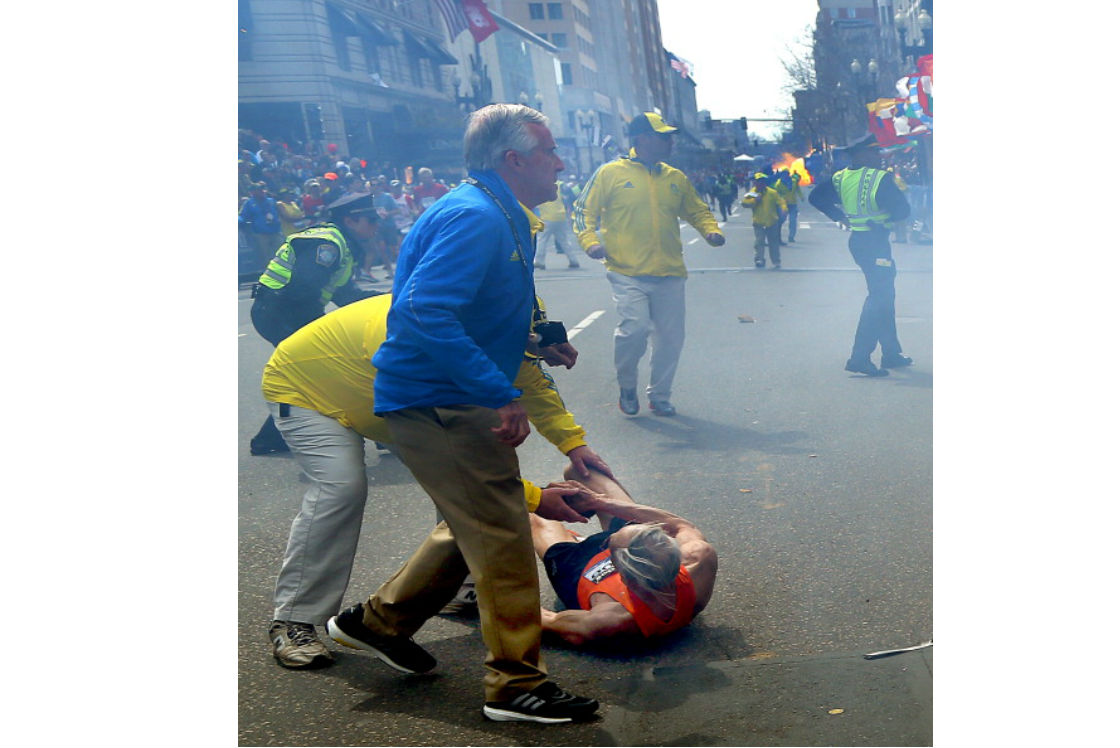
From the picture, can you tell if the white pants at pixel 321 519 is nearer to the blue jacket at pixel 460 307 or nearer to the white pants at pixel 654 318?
the blue jacket at pixel 460 307

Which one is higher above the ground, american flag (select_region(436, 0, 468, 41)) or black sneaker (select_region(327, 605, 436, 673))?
american flag (select_region(436, 0, 468, 41))

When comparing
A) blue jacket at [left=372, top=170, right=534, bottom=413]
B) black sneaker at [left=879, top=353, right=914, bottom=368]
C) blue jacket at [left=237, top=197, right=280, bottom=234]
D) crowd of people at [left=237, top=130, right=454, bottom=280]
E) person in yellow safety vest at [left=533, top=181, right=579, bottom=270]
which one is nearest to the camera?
blue jacket at [left=372, top=170, right=534, bottom=413]

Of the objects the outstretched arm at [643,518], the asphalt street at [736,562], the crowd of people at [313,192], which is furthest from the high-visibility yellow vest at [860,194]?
the outstretched arm at [643,518]

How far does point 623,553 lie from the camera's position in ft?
10.1

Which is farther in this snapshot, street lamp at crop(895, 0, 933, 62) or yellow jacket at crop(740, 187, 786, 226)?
yellow jacket at crop(740, 187, 786, 226)

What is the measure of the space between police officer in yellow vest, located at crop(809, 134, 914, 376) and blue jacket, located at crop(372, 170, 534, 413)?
352cm

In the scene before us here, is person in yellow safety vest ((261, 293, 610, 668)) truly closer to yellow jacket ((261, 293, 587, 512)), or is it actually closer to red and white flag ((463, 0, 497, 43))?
yellow jacket ((261, 293, 587, 512))

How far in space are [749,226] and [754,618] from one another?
5.90 meters

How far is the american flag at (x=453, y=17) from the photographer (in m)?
4.09

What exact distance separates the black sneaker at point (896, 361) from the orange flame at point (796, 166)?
945mm

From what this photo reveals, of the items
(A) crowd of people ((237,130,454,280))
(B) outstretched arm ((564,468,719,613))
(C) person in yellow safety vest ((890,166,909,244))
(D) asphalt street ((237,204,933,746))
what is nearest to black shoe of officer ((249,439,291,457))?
(D) asphalt street ((237,204,933,746))

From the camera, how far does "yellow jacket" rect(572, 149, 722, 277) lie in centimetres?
553

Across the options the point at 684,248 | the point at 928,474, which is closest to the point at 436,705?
the point at 928,474
